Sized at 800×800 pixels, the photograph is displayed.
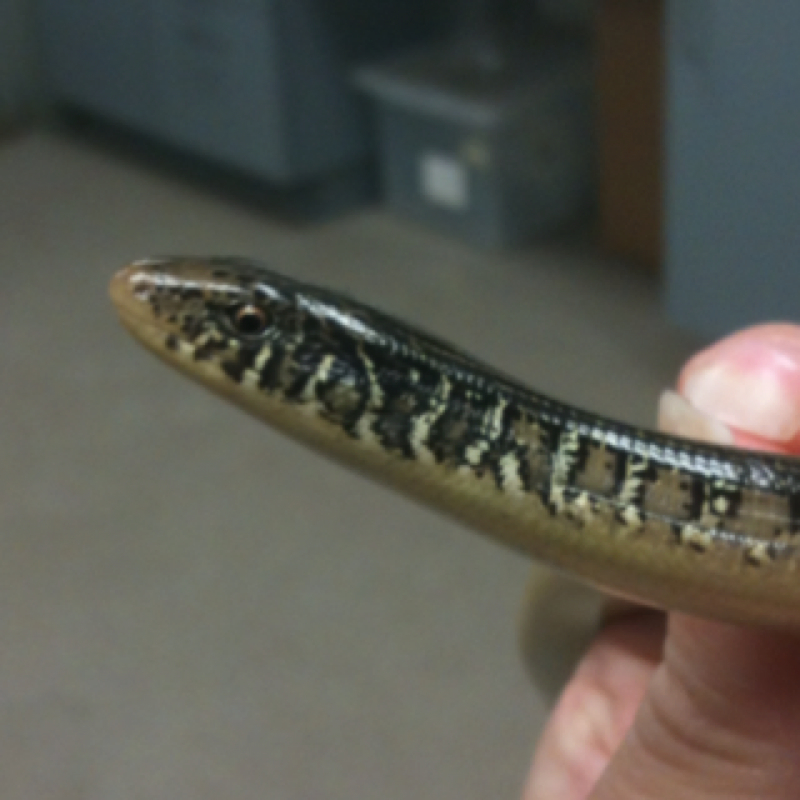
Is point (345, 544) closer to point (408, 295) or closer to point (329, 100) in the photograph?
point (408, 295)

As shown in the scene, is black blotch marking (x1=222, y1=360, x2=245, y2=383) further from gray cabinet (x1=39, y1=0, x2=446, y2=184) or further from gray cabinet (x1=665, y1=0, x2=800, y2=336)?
gray cabinet (x1=39, y1=0, x2=446, y2=184)

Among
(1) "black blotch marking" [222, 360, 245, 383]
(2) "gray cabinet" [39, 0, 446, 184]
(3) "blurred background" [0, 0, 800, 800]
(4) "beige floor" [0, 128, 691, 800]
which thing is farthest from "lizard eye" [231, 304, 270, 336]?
(2) "gray cabinet" [39, 0, 446, 184]

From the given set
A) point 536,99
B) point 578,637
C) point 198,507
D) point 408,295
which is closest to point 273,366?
point 578,637

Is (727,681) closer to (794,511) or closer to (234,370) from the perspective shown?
(794,511)

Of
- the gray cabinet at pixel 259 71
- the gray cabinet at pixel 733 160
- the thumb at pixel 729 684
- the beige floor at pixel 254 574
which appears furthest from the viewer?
the gray cabinet at pixel 259 71

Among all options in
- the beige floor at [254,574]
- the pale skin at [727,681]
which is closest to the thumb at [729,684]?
the pale skin at [727,681]

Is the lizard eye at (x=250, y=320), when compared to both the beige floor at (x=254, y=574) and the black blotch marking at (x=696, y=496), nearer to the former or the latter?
the black blotch marking at (x=696, y=496)
